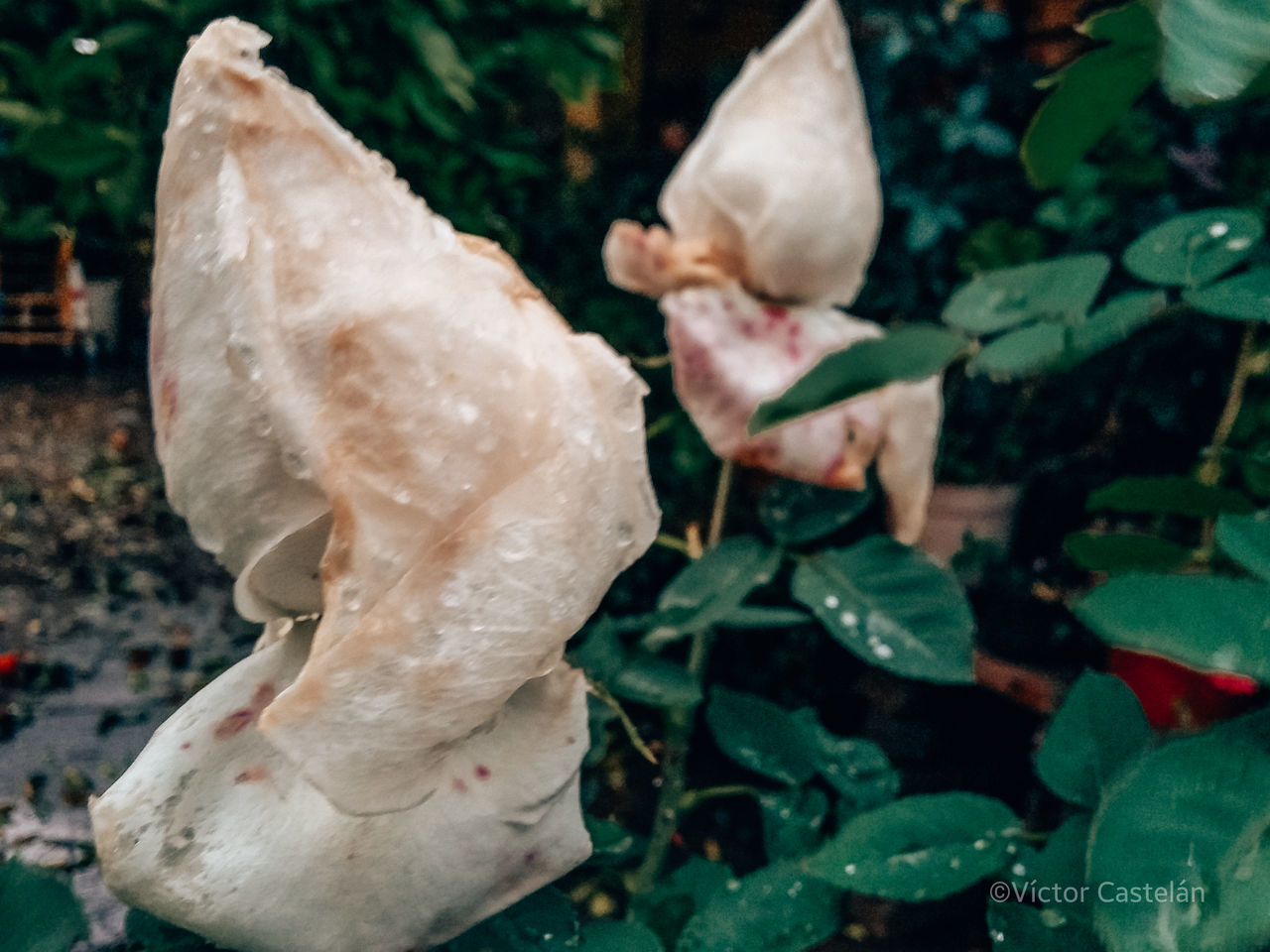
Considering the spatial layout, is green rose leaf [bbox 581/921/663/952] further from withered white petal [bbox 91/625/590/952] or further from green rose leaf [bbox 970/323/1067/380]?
green rose leaf [bbox 970/323/1067/380]

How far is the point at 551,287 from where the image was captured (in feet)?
3.85

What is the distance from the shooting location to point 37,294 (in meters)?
0.55

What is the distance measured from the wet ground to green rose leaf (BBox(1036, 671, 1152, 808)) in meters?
0.42

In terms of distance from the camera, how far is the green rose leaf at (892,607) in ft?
1.66

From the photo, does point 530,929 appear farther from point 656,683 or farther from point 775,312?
point 775,312

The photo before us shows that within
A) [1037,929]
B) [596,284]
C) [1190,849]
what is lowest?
[596,284]

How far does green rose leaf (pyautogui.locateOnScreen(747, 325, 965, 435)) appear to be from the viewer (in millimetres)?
320

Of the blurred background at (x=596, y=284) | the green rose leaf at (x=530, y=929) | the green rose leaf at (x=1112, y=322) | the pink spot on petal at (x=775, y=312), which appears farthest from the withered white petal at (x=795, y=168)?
the green rose leaf at (x=530, y=929)

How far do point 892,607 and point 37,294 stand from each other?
1.83 feet

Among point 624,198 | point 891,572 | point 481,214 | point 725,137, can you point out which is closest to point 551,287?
point 624,198

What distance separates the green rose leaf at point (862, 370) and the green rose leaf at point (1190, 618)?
0.10 metres

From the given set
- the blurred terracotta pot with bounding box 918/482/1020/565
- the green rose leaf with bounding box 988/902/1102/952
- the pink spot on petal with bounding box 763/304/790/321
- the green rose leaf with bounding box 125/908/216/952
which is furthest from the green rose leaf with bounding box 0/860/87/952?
the blurred terracotta pot with bounding box 918/482/1020/565

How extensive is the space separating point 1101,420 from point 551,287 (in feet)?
3.11

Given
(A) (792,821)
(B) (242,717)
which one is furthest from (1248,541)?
(B) (242,717)
